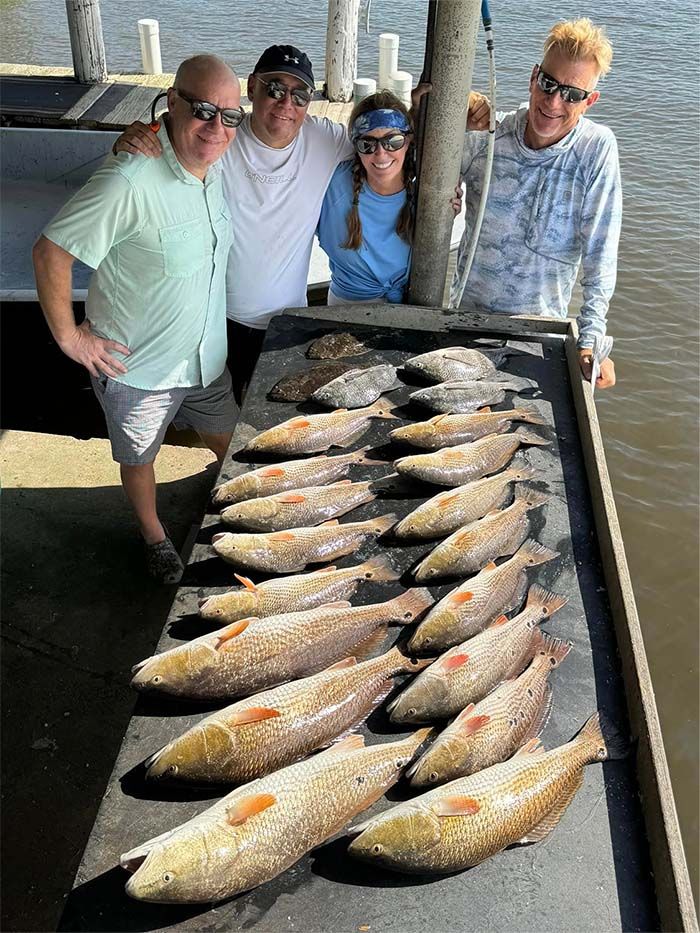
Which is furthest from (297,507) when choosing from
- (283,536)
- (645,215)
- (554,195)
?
(645,215)

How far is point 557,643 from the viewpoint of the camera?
2600mm

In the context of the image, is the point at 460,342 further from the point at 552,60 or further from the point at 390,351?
the point at 552,60

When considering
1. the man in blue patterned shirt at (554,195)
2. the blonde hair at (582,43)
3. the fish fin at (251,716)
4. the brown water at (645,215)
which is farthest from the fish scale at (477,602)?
the brown water at (645,215)

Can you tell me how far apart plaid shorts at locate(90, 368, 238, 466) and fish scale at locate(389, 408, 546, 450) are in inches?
50.2

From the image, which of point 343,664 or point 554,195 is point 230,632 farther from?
point 554,195

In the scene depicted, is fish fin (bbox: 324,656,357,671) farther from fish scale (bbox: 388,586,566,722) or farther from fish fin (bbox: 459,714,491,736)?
fish fin (bbox: 459,714,491,736)

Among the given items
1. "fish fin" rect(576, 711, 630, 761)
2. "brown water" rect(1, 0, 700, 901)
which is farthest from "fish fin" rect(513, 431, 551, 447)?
"brown water" rect(1, 0, 700, 901)

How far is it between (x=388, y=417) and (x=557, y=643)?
4.56 ft

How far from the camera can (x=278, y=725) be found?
7.47 feet

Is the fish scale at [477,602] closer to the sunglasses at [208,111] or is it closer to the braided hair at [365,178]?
the braided hair at [365,178]

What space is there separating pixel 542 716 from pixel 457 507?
90 cm

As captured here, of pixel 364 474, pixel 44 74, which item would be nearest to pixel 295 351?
pixel 364 474

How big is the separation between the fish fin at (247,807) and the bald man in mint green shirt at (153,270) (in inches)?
87.1

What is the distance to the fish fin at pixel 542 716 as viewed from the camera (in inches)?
93.0
